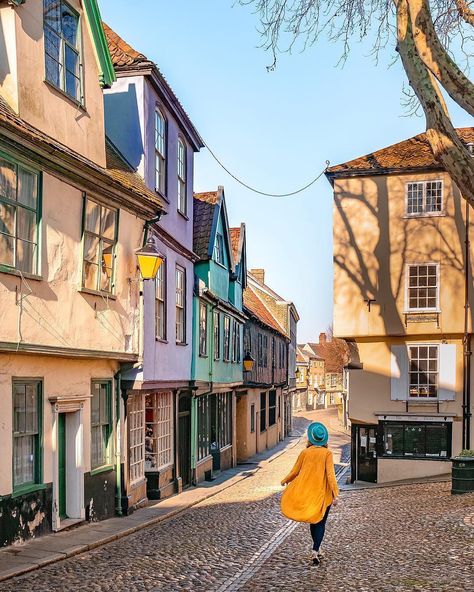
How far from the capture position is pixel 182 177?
20109 millimetres

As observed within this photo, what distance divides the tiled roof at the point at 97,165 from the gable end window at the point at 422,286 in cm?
1021

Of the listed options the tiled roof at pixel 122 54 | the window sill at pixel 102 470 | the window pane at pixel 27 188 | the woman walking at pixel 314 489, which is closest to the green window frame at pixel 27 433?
the window sill at pixel 102 470

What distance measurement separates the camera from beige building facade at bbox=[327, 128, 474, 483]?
23547 mm

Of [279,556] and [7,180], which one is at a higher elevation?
[7,180]

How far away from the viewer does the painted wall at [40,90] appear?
11188 millimetres

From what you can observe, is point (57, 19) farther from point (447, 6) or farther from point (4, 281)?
point (447, 6)

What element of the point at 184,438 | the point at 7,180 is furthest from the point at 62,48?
the point at 184,438

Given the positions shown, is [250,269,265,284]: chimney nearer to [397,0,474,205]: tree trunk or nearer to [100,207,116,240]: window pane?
[100,207,116,240]: window pane

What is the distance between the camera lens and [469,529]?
1180 centimetres

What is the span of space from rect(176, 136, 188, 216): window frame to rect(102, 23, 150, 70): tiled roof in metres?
3.07

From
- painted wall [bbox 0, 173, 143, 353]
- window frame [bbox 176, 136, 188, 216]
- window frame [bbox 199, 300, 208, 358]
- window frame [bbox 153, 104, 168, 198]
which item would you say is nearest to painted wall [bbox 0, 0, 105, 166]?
painted wall [bbox 0, 173, 143, 353]

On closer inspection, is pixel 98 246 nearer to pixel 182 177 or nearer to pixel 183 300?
pixel 183 300

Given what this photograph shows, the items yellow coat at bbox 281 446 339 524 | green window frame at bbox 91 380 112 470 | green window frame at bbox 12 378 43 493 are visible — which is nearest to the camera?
yellow coat at bbox 281 446 339 524

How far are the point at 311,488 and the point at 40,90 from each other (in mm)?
7091
